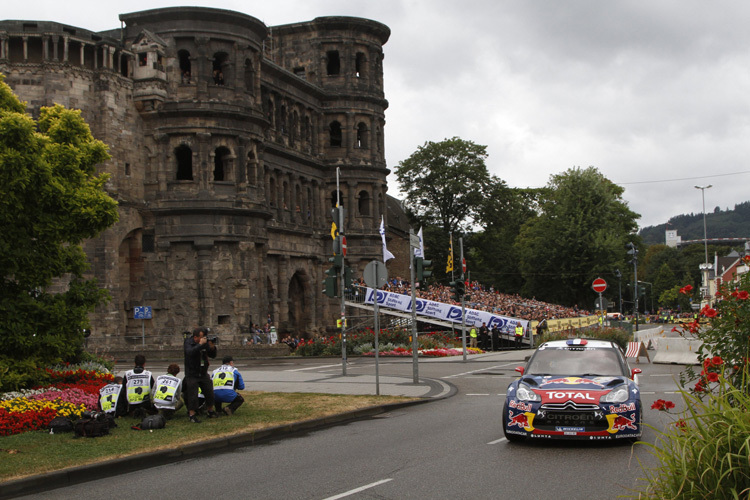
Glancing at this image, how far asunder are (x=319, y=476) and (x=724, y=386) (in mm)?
4768

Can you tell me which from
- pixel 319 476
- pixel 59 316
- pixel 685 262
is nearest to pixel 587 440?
pixel 319 476

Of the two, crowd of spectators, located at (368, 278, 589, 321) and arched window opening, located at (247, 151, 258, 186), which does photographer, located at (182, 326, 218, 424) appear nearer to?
arched window opening, located at (247, 151, 258, 186)


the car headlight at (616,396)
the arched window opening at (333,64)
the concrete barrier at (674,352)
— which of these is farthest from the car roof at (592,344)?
the arched window opening at (333,64)

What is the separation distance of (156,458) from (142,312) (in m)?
28.8

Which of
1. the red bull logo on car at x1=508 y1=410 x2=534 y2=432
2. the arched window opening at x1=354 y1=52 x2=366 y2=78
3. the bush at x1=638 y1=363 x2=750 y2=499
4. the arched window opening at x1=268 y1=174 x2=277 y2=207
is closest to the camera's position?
the bush at x1=638 y1=363 x2=750 y2=499

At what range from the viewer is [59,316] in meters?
16.2

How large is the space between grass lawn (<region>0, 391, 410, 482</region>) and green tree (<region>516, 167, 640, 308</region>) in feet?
156

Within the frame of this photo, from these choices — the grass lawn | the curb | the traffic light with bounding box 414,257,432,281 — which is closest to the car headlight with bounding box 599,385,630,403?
the curb

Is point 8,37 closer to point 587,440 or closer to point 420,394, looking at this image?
point 420,394

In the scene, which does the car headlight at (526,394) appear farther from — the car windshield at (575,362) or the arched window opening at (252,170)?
the arched window opening at (252,170)

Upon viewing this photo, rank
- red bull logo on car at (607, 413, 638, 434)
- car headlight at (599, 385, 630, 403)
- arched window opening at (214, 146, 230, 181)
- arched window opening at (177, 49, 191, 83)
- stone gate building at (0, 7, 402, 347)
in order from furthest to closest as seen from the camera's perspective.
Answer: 1. arched window opening at (214, 146, 230, 181)
2. arched window opening at (177, 49, 191, 83)
3. stone gate building at (0, 7, 402, 347)
4. car headlight at (599, 385, 630, 403)
5. red bull logo on car at (607, 413, 638, 434)

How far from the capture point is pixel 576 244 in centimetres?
6266

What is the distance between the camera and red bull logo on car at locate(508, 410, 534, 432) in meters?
10.8

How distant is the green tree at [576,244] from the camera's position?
61.9 m
